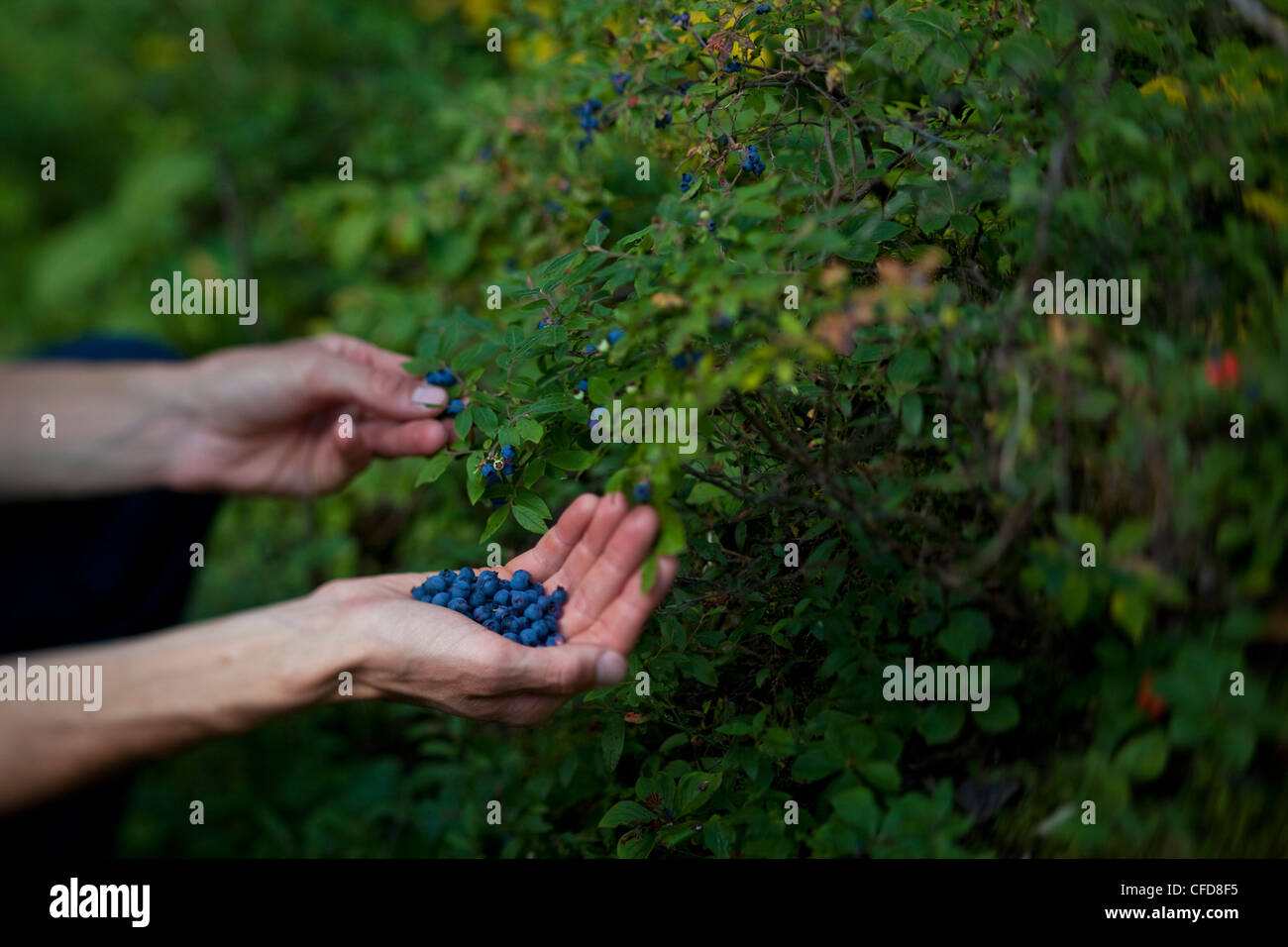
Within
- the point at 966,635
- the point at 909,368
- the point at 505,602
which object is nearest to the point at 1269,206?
the point at 909,368

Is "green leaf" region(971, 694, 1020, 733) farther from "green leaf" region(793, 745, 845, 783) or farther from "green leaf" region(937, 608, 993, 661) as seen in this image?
"green leaf" region(793, 745, 845, 783)

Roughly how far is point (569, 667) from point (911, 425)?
70cm

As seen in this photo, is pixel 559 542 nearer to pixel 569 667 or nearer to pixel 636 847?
pixel 569 667

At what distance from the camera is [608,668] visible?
5.56 feet

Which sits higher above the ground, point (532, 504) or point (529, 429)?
point (529, 429)

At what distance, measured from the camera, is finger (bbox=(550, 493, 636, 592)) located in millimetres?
1793

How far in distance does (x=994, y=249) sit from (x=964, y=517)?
523 millimetres

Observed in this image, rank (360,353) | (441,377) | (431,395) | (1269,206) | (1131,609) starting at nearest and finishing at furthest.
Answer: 1. (1131,609)
2. (1269,206)
3. (441,377)
4. (431,395)
5. (360,353)

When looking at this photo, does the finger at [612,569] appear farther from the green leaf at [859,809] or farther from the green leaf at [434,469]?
the green leaf at [859,809]

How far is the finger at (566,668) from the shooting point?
5.55 feet

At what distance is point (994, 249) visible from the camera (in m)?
1.87

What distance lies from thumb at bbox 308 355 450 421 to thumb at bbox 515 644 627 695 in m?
0.78
